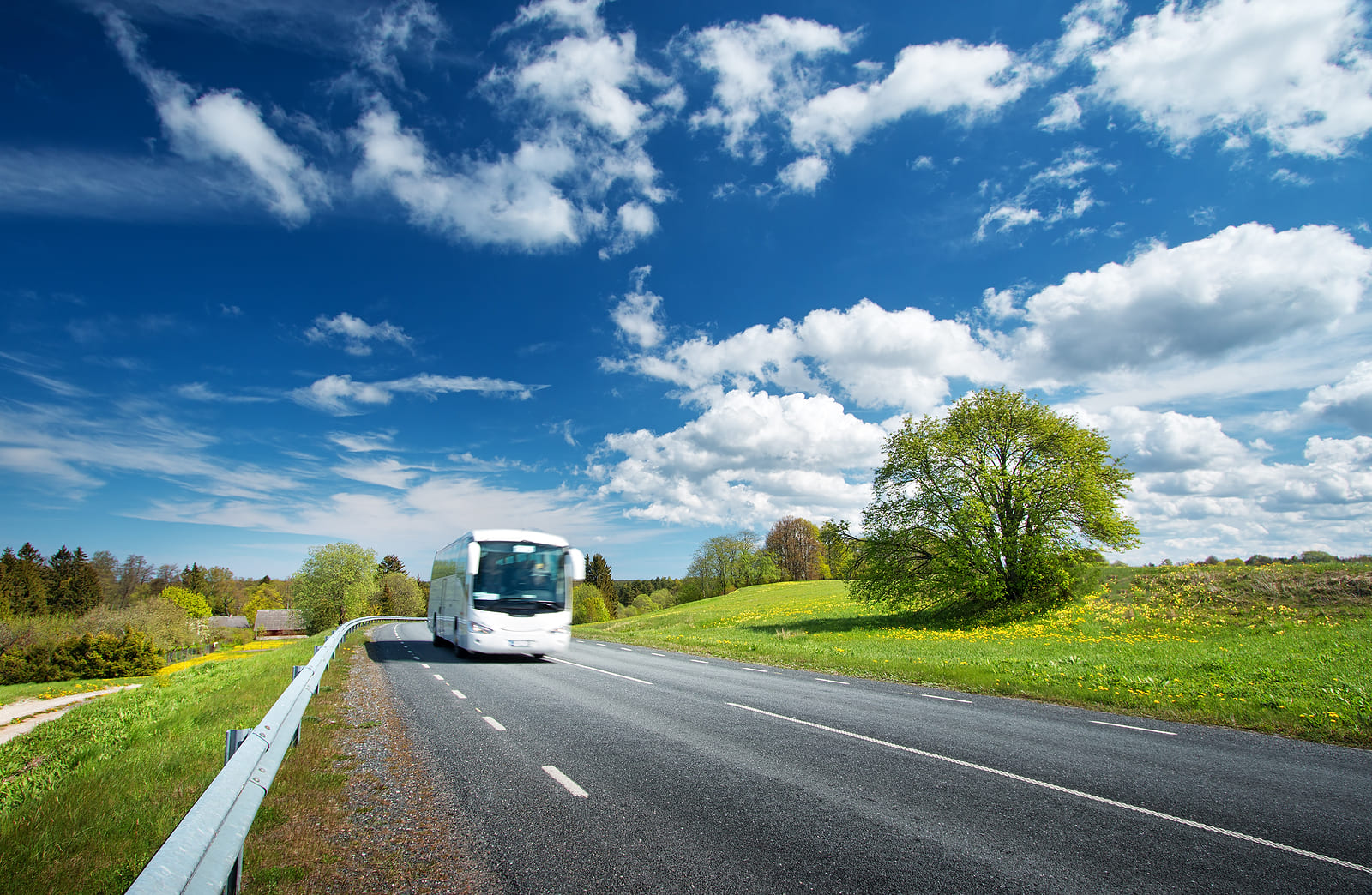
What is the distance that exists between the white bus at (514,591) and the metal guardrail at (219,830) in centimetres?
1288

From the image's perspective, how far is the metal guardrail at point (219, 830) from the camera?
2232mm

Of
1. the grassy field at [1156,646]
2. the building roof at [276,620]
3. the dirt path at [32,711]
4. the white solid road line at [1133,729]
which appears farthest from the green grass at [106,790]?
the building roof at [276,620]

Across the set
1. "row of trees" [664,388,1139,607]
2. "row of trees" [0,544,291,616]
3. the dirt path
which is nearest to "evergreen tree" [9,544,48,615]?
"row of trees" [0,544,291,616]

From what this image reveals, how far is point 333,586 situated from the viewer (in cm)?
7162

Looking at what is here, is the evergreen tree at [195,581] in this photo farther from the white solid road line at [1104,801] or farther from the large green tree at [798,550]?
the white solid road line at [1104,801]

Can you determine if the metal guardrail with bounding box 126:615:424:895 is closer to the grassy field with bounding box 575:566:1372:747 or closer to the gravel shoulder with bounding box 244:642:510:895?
the gravel shoulder with bounding box 244:642:510:895

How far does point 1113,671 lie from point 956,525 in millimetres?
15181

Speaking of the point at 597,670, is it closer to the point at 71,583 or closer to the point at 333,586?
the point at 333,586

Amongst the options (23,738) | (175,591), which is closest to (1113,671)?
(23,738)

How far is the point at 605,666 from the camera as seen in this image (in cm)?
1797

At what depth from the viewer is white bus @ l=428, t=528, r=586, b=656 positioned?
17703 mm

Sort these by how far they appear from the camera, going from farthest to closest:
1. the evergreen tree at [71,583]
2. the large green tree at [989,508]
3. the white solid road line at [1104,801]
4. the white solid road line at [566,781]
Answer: the evergreen tree at [71,583]
the large green tree at [989,508]
the white solid road line at [566,781]
the white solid road line at [1104,801]

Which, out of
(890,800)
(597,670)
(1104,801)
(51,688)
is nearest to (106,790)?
(890,800)

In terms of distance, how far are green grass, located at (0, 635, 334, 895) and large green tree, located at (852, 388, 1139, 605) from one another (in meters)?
26.4
